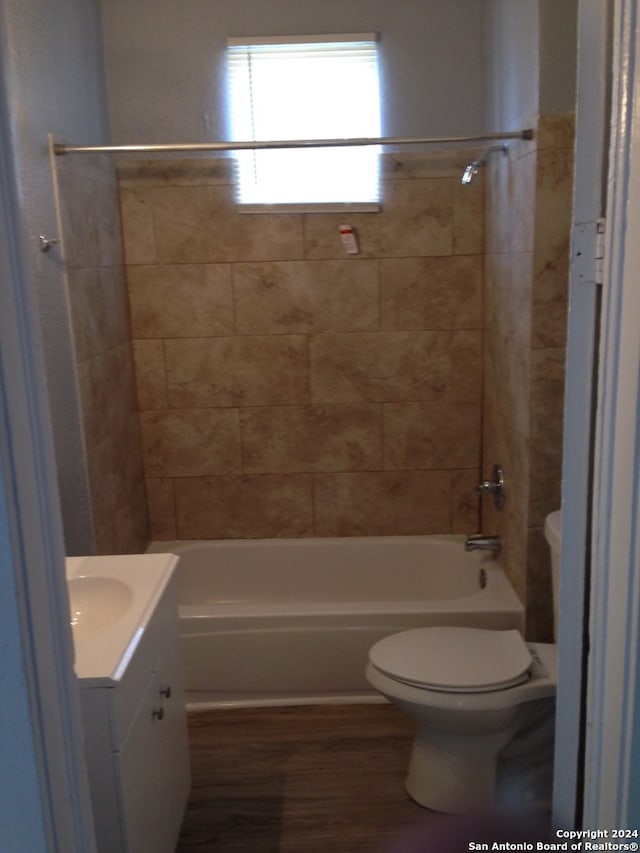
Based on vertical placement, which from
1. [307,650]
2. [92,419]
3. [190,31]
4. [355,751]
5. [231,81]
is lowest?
[355,751]

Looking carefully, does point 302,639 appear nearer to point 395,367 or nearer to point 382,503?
point 382,503

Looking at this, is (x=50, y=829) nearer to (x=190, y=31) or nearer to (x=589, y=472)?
(x=589, y=472)

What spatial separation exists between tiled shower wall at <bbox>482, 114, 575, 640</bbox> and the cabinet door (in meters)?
1.19

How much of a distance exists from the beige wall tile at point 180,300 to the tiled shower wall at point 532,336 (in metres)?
1.08

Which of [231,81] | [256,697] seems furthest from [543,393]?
[231,81]

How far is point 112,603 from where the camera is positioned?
70.2 inches

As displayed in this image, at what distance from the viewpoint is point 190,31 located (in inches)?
113

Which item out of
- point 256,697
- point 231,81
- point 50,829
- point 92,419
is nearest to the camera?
point 50,829

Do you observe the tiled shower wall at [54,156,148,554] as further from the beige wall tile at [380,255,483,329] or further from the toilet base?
the toilet base

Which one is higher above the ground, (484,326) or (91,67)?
(91,67)

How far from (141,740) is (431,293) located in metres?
2.07

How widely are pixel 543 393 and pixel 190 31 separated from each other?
1.88 m

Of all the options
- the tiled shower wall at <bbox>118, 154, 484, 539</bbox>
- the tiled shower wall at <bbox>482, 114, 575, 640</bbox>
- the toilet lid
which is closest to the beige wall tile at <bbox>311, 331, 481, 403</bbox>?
the tiled shower wall at <bbox>118, 154, 484, 539</bbox>

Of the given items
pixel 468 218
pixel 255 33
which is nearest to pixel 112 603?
pixel 468 218
